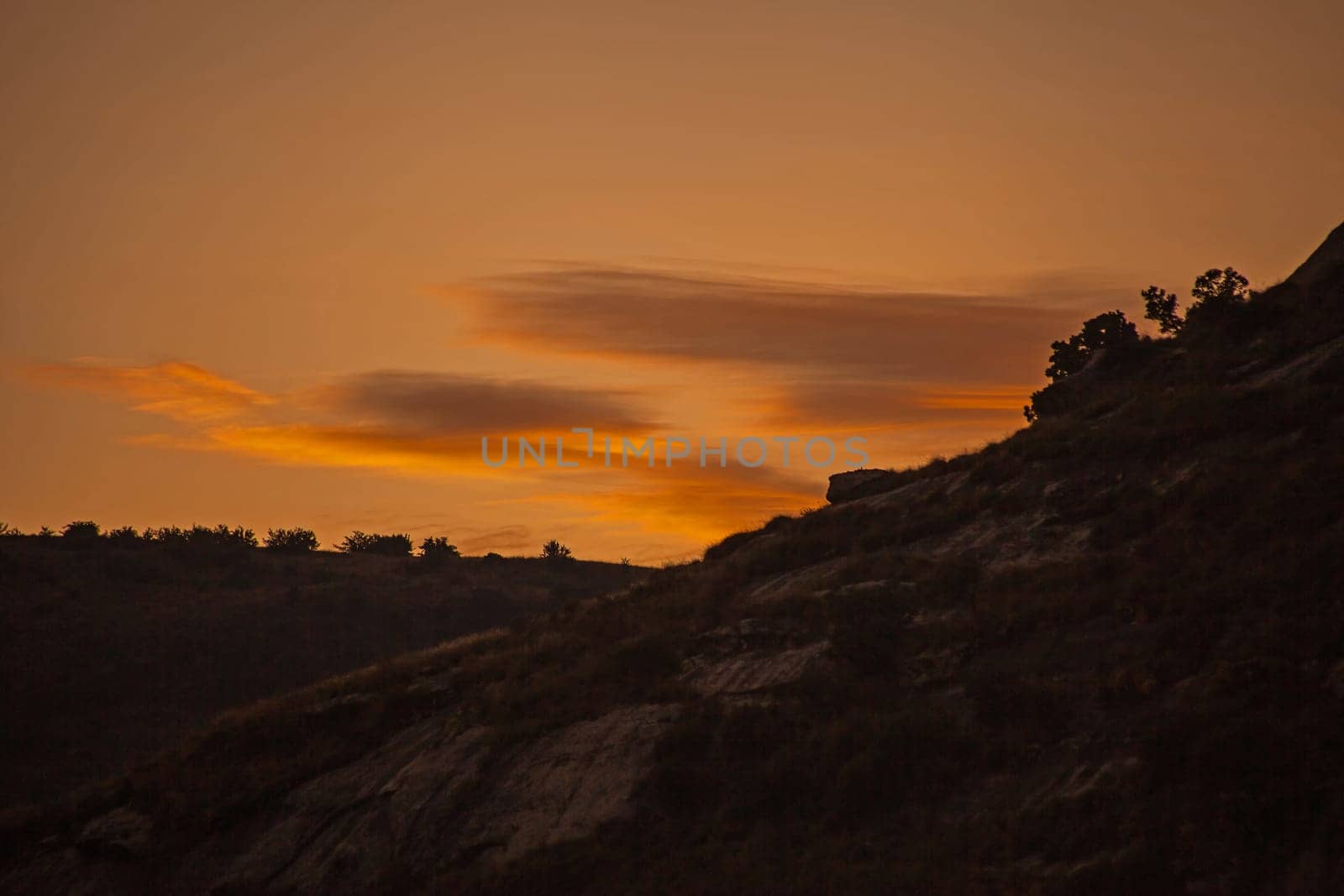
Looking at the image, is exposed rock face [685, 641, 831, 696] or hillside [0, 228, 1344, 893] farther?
exposed rock face [685, 641, 831, 696]

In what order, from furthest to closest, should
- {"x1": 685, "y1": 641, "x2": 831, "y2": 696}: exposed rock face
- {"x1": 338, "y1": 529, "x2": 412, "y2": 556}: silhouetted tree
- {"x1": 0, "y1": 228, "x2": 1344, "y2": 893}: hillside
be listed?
{"x1": 338, "y1": 529, "x2": 412, "y2": 556}: silhouetted tree < {"x1": 685, "y1": 641, "x2": 831, "y2": 696}: exposed rock face < {"x1": 0, "y1": 228, "x2": 1344, "y2": 893}: hillside

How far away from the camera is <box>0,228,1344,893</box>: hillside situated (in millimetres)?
21297

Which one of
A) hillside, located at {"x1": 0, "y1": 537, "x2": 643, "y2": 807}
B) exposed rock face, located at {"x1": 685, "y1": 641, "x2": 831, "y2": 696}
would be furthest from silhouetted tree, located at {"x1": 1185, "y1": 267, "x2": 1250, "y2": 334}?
hillside, located at {"x1": 0, "y1": 537, "x2": 643, "y2": 807}

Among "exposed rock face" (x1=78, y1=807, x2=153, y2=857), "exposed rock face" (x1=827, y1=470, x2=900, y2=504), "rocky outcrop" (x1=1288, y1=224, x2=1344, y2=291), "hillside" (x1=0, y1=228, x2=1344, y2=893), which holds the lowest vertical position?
"exposed rock face" (x1=78, y1=807, x2=153, y2=857)

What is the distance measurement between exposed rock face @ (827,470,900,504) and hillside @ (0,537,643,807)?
36763mm

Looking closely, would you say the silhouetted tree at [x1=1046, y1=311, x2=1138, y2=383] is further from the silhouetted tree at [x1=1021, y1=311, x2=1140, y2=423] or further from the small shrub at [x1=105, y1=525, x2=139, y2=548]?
the small shrub at [x1=105, y1=525, x2=139, y2=548]

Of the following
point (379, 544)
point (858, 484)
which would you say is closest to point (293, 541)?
point (379, 544)

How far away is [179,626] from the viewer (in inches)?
3066

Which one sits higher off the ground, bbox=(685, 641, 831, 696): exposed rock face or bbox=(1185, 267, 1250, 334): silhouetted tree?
bbox=(1185, 267, 1250, 334): silhouetted tree

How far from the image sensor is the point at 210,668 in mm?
72812

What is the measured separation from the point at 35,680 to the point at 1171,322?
69868mm

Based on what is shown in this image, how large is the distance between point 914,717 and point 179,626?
65.7 m

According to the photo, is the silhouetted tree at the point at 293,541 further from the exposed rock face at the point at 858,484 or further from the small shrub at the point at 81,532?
the exposed rock face at the point at 858,484

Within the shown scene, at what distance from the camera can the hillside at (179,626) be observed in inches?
2432
